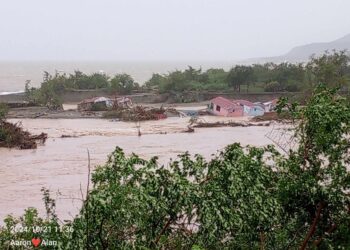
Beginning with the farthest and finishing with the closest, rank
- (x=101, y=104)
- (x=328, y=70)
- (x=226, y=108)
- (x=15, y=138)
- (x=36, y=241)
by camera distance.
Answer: (x=328, y=70) → (x=101, y=104) → (x=226, y=108) → (x=15, y=138) → (x=36, y=241)

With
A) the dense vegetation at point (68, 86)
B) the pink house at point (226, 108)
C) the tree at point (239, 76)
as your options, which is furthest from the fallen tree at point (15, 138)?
the tree at point (239, 76)

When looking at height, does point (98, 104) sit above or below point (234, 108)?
above

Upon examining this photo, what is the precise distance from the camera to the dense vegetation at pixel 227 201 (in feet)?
15.0

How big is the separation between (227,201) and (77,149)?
59.6 feet

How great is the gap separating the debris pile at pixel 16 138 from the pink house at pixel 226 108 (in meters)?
14.4

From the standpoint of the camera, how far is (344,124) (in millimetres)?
5555

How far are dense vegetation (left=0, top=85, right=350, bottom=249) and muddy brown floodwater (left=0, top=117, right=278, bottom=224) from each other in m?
6.92

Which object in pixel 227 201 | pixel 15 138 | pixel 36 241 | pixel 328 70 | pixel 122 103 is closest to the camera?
pixel 36 241

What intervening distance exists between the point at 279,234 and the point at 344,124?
153cm

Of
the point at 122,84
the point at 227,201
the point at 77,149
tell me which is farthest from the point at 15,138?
the point at 122,84

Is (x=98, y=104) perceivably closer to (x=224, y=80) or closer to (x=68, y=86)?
(x=68, y=86)

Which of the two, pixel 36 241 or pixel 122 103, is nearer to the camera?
pixel 36 241

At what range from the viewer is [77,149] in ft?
72.9

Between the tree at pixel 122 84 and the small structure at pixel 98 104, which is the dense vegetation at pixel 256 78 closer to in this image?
the tree at pixel 122 84
